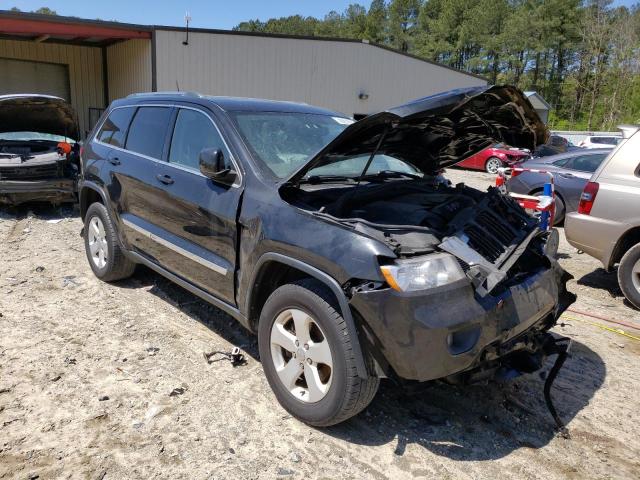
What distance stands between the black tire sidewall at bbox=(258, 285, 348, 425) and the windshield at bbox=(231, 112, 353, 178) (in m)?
0.85

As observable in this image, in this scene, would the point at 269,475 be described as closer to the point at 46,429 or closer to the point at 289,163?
the point at 46,429

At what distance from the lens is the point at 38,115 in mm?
8398

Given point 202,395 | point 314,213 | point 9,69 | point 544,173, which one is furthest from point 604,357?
point 9,69

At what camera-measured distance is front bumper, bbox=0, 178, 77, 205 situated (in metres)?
7.67

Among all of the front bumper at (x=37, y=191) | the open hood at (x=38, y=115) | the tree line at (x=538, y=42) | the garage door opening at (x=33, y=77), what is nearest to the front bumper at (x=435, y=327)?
the front bumper at (x=37, y=191)

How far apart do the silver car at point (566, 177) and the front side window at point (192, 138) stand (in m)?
7.41

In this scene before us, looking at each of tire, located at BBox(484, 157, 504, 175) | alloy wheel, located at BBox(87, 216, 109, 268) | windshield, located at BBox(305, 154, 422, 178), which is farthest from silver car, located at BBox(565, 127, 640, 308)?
tire, located at BBox(484, 157, 504, 175)

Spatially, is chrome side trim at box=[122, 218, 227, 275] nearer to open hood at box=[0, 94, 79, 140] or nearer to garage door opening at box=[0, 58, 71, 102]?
open hood at box=[0, 94, 79, 140]

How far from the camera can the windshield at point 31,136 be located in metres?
8.51

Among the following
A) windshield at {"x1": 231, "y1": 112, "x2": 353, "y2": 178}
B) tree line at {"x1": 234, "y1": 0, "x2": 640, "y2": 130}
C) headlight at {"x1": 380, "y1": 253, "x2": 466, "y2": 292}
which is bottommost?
headlight at {"x1": 380, "y1": 253, "x2": 466, "y2": 292}

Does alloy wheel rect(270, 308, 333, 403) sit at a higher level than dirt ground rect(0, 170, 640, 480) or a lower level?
higher

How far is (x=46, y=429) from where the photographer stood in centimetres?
281

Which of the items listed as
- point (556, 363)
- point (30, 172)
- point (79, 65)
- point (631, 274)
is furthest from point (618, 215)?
point (79, 65)

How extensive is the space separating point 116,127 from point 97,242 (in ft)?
3.91
